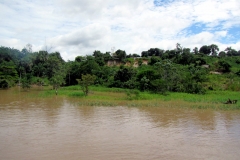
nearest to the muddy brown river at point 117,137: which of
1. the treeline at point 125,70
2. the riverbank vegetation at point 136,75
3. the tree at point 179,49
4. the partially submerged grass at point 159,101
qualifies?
the partially submerged grass at point 159,101

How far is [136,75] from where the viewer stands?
34.8 meters

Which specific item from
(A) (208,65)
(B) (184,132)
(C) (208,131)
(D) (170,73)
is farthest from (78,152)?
(A) (208,65)

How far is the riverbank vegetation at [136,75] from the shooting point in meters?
26.8

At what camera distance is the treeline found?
30.4 m

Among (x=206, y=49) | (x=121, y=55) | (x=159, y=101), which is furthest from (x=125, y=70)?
(x=206, y=49)

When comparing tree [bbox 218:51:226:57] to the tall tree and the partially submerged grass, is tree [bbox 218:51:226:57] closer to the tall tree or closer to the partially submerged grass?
the tall tree

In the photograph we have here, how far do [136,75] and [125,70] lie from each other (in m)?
2.73

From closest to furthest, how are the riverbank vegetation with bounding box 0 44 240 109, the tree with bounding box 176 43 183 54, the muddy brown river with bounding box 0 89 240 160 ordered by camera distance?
the muddy brown river with bounding box 0 89 240 160 → the riverbank vegetation with bounding box 0 44 240 109 → the tree with bounding box 176 43 183 54

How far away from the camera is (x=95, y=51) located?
61406mm

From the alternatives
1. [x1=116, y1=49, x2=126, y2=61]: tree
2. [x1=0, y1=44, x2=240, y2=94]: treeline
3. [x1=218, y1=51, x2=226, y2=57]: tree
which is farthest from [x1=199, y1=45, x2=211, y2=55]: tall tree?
[x1=116, y1=49, x2=126, y2=61]: tree

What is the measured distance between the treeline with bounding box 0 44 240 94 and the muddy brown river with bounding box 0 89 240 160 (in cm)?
1517

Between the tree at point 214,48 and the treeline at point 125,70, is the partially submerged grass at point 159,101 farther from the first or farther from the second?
the tree at point 214,48

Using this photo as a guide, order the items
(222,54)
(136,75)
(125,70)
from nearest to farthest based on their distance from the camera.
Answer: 1. (136,75)
2. (125,70)
3. (222,54)

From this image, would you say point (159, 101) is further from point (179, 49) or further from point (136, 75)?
point (179, 49)
